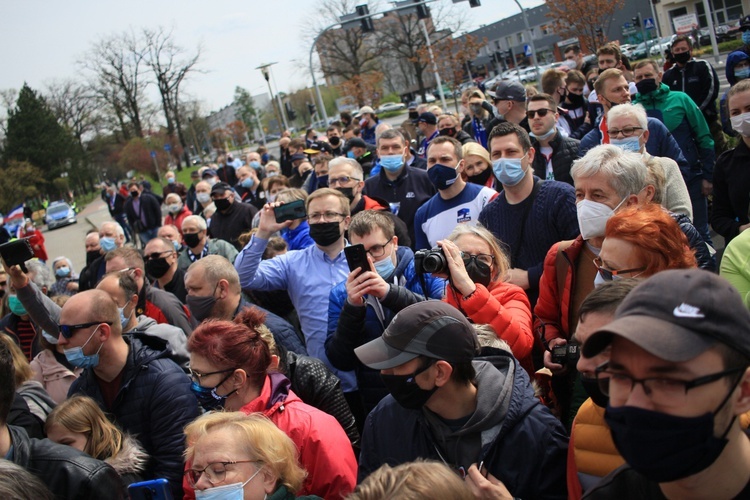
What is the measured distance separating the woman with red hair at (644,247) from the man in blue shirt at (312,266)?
238 centimetres

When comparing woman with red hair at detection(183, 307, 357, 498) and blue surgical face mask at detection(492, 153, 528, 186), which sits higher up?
blue surgical face mask at detection(492, 153, 528, 186)

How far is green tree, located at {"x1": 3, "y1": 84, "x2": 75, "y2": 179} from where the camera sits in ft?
222

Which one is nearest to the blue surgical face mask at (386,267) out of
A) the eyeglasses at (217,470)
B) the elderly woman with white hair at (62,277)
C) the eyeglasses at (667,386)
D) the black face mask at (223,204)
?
the eyeglasses at (217,470)

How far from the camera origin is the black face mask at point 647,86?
273 inches

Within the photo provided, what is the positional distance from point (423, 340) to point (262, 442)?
840mm

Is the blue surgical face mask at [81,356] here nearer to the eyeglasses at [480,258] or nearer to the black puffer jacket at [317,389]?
the black puffer jacket at [317,389]

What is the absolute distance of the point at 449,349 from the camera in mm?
2670

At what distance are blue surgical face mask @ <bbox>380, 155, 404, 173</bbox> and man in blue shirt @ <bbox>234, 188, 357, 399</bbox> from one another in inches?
79.4

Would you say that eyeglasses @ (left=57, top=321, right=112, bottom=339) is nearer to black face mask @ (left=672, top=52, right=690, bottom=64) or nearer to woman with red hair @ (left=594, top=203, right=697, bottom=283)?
woman with red hair @ (left=594, top=203, right=697, bottom=283)

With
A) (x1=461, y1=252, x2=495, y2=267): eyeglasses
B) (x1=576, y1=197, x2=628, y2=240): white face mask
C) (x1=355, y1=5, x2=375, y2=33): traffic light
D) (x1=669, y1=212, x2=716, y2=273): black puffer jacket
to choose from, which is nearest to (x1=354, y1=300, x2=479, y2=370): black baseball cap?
(x1=461, y1=252, x2=495, y2=267): eyeglasses

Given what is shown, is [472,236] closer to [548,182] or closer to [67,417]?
[548,182]

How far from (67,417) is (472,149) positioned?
4.33m

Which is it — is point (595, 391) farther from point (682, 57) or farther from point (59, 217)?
point (59, 217)

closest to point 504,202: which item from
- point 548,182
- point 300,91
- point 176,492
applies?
point 548,182
